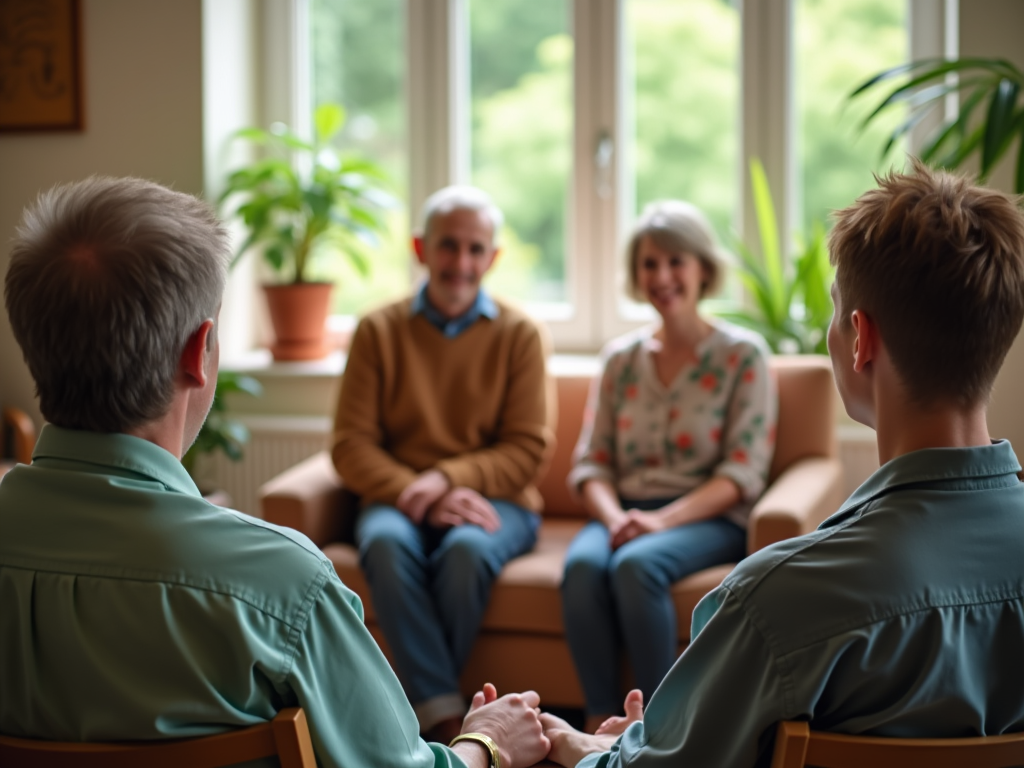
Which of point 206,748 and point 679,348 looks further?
point 679,348

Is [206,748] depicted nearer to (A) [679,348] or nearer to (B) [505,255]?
(A) [679,348]

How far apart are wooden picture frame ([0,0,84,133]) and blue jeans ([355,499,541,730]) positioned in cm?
214

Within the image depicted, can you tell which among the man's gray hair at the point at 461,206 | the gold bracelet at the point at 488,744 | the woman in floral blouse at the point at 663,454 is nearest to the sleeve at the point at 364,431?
the man's gray hair at the point at 461,206

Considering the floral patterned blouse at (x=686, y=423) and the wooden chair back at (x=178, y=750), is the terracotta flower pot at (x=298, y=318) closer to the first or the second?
the floral patterned blouse at (x=686, y=423)

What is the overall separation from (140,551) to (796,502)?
1821 millimetres

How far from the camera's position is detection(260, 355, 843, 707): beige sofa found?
262 cm

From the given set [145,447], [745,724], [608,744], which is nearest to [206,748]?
[145,447]

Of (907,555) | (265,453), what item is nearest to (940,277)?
(907,555)

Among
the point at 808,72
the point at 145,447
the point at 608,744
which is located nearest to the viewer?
the point at 145,447

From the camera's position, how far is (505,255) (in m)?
4.12

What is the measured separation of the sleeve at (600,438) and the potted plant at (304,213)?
1208mm

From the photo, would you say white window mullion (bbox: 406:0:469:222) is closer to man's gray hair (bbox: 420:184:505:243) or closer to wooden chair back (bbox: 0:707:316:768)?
man's gray hair (bbox: 420:184:505:243)

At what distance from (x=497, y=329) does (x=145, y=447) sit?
6.74ft

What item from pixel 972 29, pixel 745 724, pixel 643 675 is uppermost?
pixel 972 29
